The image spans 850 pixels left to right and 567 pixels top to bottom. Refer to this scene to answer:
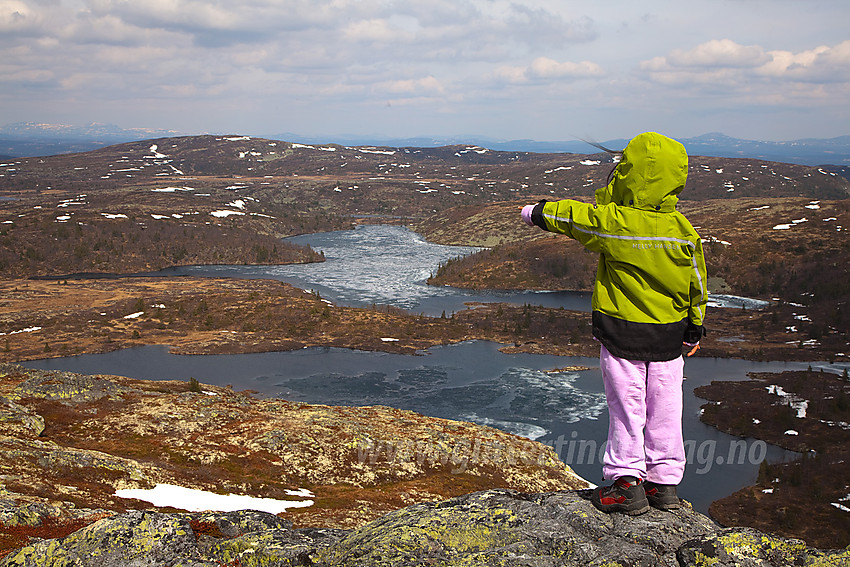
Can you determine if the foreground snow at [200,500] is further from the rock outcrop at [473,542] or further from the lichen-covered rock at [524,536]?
the lichen-covered rock at [524,536]

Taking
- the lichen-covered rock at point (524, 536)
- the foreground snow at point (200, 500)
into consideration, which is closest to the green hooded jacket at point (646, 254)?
the lichen-covered rock at point (524, 536)

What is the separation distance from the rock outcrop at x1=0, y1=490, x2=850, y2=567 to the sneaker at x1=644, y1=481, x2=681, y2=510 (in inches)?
4.7

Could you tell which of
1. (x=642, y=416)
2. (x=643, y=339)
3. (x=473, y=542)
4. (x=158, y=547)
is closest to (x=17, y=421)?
(x=158, y=547)

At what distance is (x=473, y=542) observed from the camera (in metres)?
7.79

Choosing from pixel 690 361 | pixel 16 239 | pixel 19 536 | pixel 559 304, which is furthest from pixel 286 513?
pixel 16 239

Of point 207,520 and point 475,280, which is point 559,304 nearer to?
point 475,280

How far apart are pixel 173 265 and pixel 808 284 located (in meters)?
110

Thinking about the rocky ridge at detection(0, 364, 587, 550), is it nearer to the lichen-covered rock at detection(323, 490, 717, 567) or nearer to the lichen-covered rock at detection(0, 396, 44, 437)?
the lichen-covered rock at detection(0, 396, 44, 437)

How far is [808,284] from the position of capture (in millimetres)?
92562

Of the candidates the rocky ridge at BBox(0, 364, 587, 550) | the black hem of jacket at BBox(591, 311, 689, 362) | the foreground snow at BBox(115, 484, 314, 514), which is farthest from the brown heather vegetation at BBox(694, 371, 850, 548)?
the black hem of jacket at BBox(591, 311, 689, 362)

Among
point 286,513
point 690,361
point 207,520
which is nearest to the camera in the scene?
point 207,520

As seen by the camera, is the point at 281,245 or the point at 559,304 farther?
the point at 281,245

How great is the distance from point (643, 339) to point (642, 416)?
954 mm

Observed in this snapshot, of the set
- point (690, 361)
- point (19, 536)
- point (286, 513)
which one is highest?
point (19, 536)
